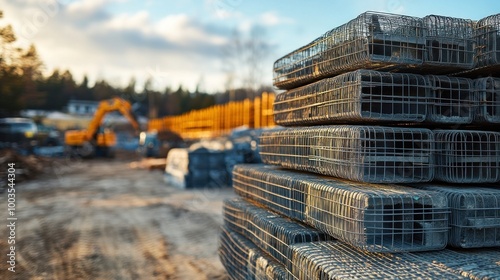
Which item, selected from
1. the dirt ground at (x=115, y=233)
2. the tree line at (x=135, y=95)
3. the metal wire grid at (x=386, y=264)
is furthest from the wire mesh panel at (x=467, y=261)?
the tree line at (x=135, y=95)

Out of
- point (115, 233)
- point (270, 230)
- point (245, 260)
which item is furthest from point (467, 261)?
point (115, 233)

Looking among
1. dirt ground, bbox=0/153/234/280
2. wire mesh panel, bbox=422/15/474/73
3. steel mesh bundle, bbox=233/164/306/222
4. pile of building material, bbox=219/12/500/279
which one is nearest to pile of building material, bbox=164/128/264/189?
dirt ground, bbox=0/153/234/280

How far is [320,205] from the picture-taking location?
300cm

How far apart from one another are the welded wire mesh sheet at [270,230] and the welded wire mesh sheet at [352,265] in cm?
17

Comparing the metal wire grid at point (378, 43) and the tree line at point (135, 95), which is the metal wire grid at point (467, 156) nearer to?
the metal wire grid at point (378, 43)

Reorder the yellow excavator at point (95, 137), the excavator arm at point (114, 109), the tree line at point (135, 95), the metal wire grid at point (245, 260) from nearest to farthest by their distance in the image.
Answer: the metal wire grid at point (245, 260), the excavator arm at point (114, 109), the yellow excavator at point (95, 137), the tree line at point (135, 95)

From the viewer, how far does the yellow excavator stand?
25.1 metres

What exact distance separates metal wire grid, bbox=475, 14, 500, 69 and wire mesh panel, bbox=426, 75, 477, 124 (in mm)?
252

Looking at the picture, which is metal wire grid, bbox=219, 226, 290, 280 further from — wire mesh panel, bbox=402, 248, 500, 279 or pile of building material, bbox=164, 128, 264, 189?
pile of building material, bbox=164, 128, 264, 189

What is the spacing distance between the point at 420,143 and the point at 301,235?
3.75ft

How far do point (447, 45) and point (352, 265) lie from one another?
188 cm

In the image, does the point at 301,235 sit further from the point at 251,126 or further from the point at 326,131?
the point at 251,126

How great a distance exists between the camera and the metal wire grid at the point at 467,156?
298cm

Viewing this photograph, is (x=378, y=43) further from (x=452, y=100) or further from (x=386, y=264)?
(x=386, y=264)
